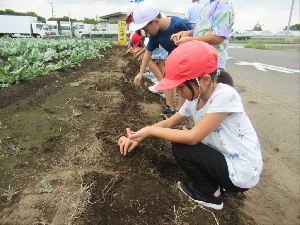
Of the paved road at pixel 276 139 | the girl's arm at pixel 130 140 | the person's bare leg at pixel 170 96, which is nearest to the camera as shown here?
the girl's arm at pixel 130 140

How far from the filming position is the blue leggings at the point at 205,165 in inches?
73.0

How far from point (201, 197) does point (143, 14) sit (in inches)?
70.4

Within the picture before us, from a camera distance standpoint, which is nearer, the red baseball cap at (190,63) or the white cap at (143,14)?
the red baseball cap at (190,63)

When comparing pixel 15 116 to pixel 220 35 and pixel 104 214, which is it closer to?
pixel 104 214

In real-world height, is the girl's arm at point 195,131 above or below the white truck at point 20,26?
below

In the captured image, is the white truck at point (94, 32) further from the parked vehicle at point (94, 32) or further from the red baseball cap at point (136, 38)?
the red baseball cap at point (136, 38)

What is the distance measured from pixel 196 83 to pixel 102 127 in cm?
139

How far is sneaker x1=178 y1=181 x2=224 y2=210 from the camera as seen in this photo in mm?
1942

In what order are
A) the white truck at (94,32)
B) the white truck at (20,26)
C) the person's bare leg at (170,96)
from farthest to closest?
the white truck at (94,32) → the white truck at (20,26) → the person's bare leg at (170,96)

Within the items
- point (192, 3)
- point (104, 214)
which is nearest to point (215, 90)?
point (104, 214)

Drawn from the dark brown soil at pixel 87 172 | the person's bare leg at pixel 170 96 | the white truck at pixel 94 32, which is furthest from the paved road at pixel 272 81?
the white truck at pixel 94 32

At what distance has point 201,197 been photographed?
1.97 metres

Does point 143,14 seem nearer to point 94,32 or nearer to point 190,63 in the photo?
point 190,63

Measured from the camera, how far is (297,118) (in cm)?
438
